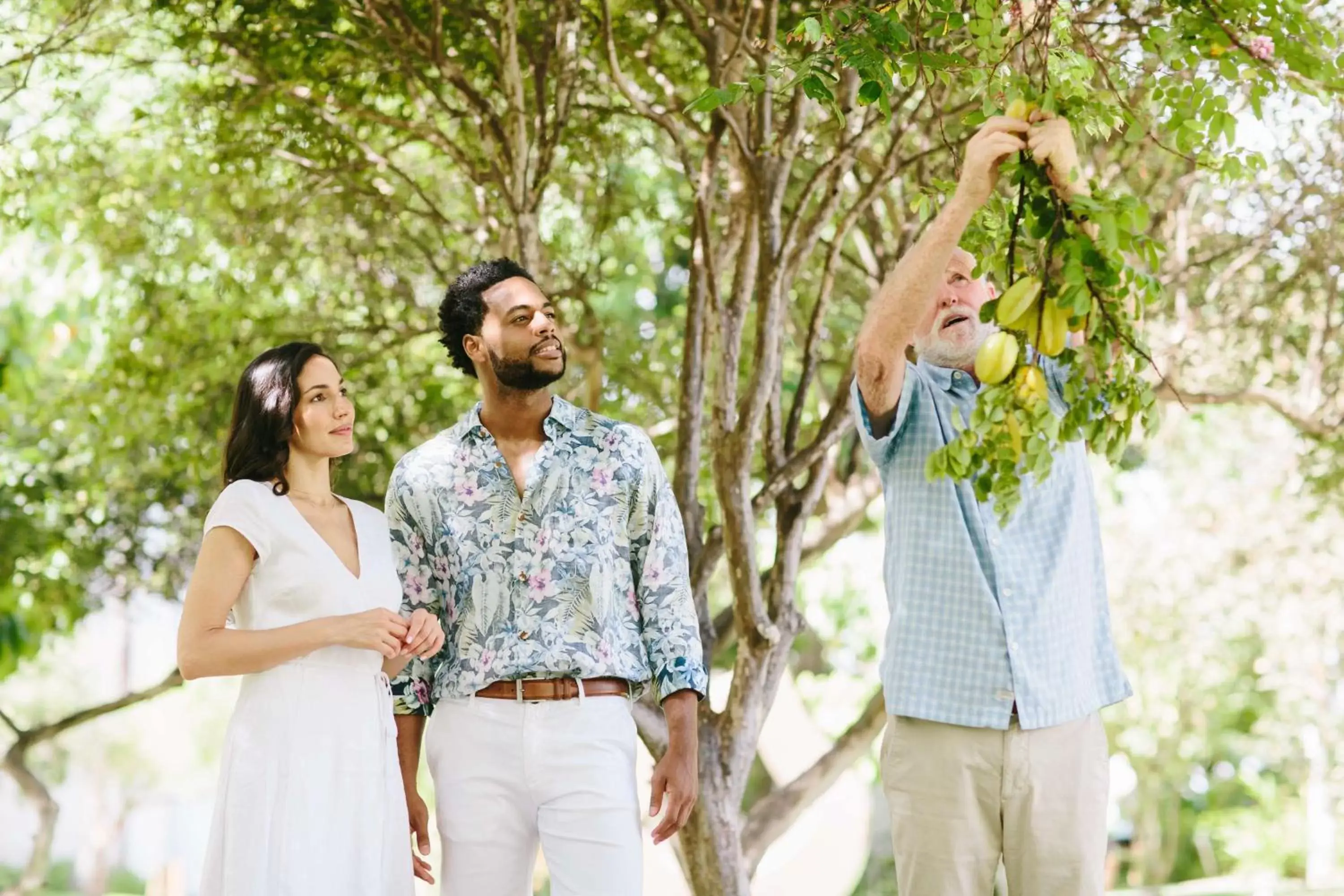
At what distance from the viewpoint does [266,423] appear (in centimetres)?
334

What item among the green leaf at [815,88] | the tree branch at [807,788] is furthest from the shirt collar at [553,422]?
the tree branch at [807,788]

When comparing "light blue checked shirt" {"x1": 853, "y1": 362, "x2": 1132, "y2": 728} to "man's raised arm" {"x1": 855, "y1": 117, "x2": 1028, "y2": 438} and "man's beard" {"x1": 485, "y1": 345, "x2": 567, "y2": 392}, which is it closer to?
"man's raised arm" {"x1": 855, "y1": 117, "x2": 1028, "y2": 438}

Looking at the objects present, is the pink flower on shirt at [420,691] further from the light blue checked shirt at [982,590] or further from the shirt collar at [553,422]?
the light blue checked shirt at [982,590]

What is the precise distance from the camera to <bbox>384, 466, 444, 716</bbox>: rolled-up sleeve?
11.5ft

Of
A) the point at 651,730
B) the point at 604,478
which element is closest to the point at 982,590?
the point at 604,478

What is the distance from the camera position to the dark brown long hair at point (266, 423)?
131 inches

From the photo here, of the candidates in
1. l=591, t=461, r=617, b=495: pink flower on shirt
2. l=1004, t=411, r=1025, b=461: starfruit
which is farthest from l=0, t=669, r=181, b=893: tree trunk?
l=1004, t=411, r=1025, b=461: starfruit

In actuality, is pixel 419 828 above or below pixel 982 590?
below

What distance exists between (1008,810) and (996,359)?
1.41 meters

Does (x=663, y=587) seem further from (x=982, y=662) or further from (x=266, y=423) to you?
(x=266, y=423)

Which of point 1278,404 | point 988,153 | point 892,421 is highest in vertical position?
point 1278,404

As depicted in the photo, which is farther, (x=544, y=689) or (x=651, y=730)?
(x=651, y=730)

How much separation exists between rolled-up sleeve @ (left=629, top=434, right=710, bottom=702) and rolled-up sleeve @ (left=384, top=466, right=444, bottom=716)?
500 mm

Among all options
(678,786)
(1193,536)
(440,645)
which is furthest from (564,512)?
(1193,536)
